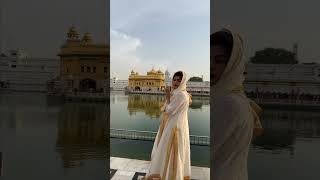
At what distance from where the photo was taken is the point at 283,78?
97.3 inches

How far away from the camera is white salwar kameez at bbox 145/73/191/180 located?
10.0 feet

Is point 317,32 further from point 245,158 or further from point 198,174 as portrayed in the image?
point 198,174

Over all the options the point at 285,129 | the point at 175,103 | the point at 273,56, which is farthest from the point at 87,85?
the point at 285,129

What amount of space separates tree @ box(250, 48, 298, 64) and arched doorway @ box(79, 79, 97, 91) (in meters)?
1.30

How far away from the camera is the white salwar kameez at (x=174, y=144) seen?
306cm

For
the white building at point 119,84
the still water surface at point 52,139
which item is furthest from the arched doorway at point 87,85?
the white building at point 119,84

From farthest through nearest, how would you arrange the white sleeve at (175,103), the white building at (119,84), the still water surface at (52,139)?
1. the white building at (119,84)
2. the white sleeve at (175,103)
3. the still water surface at (52,139)

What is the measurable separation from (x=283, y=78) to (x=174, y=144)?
1.15m

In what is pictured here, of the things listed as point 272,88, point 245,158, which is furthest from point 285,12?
point 245,158

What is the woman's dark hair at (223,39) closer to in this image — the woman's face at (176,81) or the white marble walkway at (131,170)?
the woman's face at (176,81)

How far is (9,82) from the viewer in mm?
2994

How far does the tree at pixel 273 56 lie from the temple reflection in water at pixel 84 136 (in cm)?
127

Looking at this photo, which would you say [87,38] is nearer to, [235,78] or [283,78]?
[235,78]

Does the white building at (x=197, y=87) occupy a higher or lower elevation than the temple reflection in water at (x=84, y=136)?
higher
